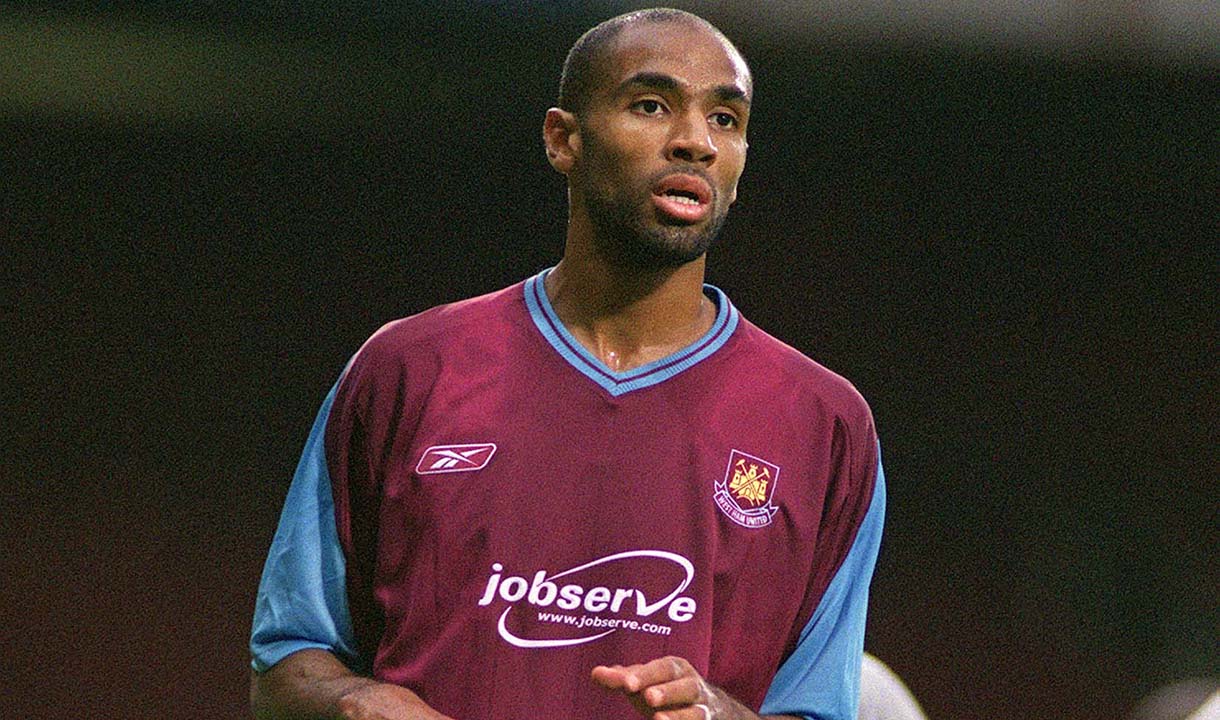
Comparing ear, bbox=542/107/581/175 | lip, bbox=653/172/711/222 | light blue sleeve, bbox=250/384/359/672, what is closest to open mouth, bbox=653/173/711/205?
lip, bbox=653/172/711/222

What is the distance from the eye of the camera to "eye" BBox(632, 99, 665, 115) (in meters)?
1.40

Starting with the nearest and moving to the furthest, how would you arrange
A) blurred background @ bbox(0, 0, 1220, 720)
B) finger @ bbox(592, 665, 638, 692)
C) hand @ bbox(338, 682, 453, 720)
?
finger @ bbox(592, 665, 638, 692), hand @ bbox(338, 682, 453, 720), blurred background @ bbox(0, 0, 1220, 720)

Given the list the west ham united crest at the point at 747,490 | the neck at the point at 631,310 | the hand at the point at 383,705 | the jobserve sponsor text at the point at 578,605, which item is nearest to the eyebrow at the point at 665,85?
the neck at the point at 631,310

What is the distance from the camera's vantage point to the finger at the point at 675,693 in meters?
1.19

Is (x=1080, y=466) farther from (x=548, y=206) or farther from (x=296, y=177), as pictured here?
(x=296, y=177)

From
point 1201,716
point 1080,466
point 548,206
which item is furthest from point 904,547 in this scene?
point 548,206

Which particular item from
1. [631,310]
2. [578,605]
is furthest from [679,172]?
[578,605]

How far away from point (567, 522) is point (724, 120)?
13.8 inches

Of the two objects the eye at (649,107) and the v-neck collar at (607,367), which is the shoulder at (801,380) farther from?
the eye at (649,107)

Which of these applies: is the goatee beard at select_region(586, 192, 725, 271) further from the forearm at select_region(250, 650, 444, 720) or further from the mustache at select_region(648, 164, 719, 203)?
the forearm at select_region(250, 650, 444, 720)

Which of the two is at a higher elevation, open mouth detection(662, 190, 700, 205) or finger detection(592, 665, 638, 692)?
open mouth detection(662, 190, 700, 205)

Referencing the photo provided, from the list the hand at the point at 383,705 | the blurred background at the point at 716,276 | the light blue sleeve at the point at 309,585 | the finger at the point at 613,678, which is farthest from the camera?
the blurred background at the point at 716,276

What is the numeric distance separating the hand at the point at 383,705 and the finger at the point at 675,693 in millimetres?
183

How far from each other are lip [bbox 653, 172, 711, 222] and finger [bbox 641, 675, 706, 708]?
37 cm
